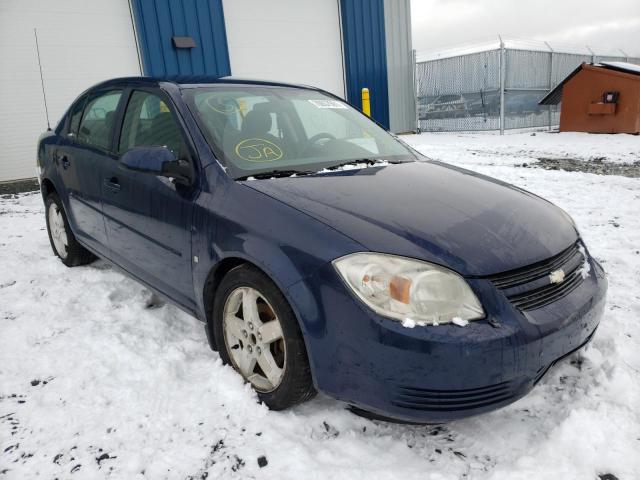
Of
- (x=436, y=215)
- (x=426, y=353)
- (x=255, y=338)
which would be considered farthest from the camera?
(x=255, y=338)

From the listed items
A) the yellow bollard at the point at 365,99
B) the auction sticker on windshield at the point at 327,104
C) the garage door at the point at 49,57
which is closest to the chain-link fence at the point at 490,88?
the yellow bollard at the point at 365,99

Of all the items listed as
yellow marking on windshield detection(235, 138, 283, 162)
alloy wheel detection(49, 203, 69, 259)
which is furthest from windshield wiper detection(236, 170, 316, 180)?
alloy wheel detection(49, 203, 69, 259)

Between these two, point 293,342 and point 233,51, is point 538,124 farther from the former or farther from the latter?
point 293,342

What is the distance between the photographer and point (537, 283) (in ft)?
5.77

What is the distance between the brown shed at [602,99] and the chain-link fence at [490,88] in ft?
6.64

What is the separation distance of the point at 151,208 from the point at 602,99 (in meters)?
11.8

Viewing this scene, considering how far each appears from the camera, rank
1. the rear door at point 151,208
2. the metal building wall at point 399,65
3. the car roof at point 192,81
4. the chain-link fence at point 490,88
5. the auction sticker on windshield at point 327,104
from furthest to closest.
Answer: the metal building wall at point 399,65 → the chain-link fence at point 490,88 → the auction sticker on windshield at point 327,104 → the car roof at point 192,81 → the rear door at point 151,208

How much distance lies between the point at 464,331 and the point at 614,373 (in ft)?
3.31

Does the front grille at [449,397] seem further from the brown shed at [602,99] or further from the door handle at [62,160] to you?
the brown shed at [602,99]

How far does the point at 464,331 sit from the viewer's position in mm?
1578

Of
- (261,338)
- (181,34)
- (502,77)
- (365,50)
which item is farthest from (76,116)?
(502,77)

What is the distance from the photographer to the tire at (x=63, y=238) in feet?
12.6

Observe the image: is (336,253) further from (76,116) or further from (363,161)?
(76,116)

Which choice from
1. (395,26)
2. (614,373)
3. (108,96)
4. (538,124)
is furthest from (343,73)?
(614,373)
